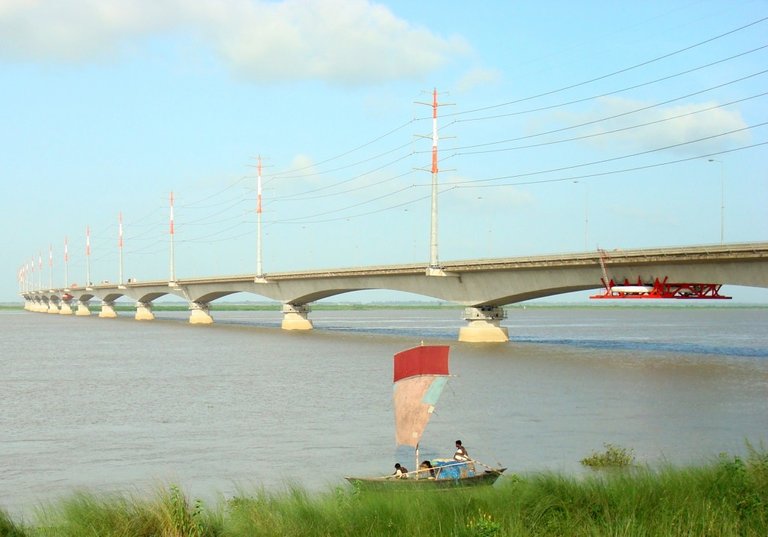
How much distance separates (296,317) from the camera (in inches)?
4094

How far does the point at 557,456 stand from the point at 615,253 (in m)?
36.2

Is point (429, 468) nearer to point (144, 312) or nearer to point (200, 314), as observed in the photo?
point (200, 314)

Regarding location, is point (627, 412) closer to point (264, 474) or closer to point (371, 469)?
point (371, 469)

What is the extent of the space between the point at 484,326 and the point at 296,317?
120 feet

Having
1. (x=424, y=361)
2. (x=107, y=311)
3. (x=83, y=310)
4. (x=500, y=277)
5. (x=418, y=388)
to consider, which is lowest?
(x=83, y=310)

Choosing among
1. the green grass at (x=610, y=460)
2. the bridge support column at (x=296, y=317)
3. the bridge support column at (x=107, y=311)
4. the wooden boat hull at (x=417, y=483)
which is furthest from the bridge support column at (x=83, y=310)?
the wooden boat hull at (x=417, y=483)

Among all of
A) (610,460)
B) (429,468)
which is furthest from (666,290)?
(429,468)

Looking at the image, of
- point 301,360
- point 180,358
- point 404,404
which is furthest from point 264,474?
point 180,358

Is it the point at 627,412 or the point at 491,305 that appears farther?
the point at 491,305

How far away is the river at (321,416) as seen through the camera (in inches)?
859

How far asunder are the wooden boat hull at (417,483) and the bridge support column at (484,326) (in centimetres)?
5481

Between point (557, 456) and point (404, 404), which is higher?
point (404, 404)

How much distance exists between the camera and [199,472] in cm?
2148

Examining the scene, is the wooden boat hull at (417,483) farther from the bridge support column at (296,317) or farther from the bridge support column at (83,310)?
the bridge support column at (83,310)
